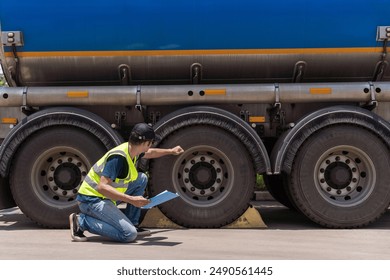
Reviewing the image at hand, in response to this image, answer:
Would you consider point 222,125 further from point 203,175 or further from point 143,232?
point 143,232

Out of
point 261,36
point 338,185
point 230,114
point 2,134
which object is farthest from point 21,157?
point 338,185

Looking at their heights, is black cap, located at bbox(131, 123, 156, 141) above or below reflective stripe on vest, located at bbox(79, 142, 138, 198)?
above

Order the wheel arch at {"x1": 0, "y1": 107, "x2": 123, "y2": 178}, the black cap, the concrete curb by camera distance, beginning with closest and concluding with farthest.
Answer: the black cap < the wheel arch at {"x1": 0, "y1": 107, "x2": 123, "y2": 178} < the concrete curb

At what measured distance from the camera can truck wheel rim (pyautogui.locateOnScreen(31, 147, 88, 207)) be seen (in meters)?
6.32

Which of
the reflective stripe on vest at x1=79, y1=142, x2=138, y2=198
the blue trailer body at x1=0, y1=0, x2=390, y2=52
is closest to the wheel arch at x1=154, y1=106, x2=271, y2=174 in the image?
the blue trailer body at x1=0, y1=0, x2=390, y2=52

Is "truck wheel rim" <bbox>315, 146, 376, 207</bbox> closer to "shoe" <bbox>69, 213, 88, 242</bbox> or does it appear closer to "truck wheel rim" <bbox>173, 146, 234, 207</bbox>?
"truck wheel rim" <bbox>173, 146, 234, 207</bbox>

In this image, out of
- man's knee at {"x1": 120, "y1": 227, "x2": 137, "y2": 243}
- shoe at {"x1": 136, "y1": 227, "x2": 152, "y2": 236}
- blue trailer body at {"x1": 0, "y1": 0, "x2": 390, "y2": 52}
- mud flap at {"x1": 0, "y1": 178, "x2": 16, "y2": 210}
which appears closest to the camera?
man's knee at {"x1": 120, "y1": 227, "x2": 137, "y2": 243}

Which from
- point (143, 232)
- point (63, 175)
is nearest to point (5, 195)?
point (63, 175)

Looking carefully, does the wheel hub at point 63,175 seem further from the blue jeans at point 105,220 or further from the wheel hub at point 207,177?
the wheel hub at point 207,177

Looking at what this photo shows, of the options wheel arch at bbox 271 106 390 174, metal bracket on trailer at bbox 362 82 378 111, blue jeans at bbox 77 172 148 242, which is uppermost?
metal bracket on trailer at bbox 362 82 378 111

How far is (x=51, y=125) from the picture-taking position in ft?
20.7

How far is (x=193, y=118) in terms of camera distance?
6.23 metres

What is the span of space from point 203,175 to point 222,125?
0.59 metres

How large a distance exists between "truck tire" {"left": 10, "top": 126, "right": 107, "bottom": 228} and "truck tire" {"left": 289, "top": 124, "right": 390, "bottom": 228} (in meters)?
2.27
